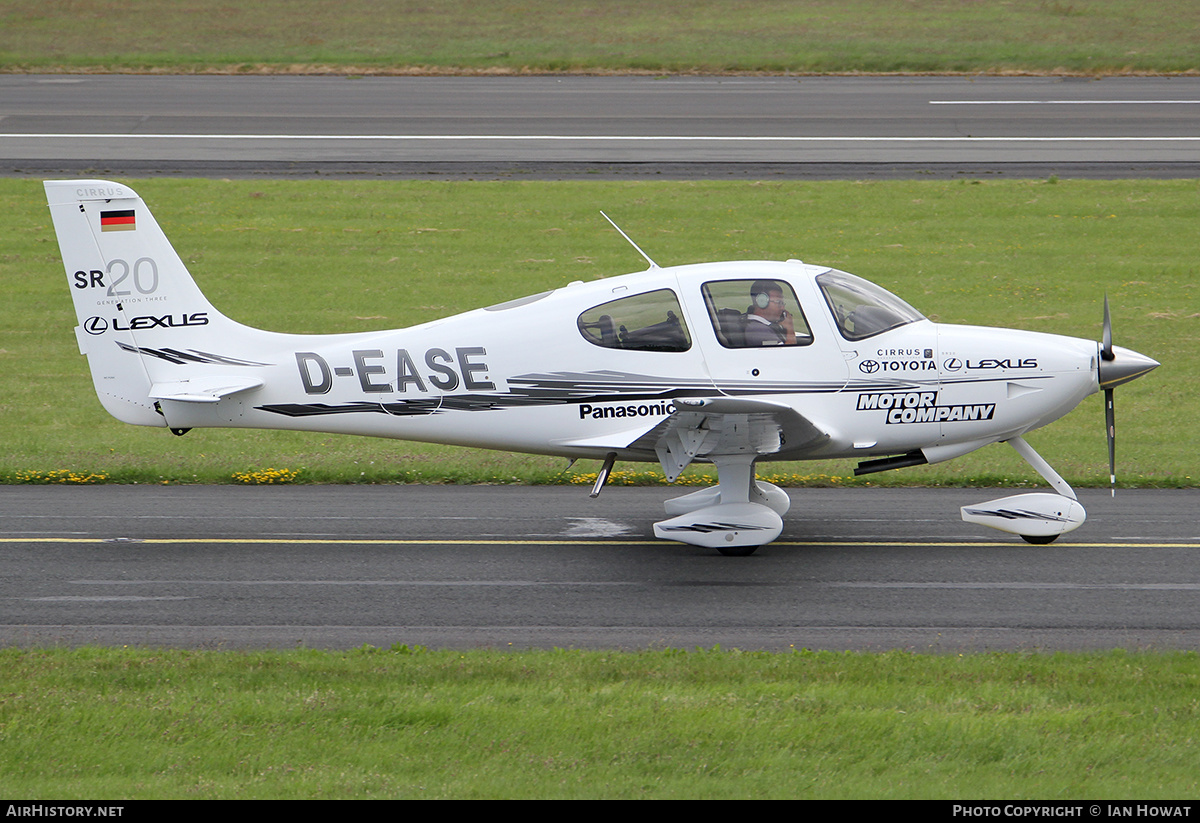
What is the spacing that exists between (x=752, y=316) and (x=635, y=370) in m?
1.19

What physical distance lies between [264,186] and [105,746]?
71.8ft

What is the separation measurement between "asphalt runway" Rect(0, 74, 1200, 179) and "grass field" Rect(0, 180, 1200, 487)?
1.33 m

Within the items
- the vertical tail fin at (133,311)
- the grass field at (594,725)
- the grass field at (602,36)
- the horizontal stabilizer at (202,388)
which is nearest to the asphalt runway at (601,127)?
the grass field at (602,36)

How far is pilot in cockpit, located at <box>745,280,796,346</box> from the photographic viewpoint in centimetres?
1113

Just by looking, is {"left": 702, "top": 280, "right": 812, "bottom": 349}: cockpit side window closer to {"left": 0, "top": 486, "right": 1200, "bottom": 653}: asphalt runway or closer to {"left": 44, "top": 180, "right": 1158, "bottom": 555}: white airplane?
{"left": 44, "top": 180, "right": 1158, "bottom": 555}: white airplane

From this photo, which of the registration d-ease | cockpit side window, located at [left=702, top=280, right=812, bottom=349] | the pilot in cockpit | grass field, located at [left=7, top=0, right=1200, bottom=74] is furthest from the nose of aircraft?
grass field, located at [left=7, top=0, right=1200, bottom=74]

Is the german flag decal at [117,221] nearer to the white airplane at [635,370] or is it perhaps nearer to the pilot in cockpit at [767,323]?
the white airplane at [635,370]

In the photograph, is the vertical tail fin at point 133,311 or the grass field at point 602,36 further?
the grass field at point 602,36

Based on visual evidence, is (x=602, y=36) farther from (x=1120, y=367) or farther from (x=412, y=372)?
(x=1120, y=367)

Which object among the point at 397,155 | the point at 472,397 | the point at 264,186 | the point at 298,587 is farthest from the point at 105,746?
the point at 397,155

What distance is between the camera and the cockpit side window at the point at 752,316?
11.1m

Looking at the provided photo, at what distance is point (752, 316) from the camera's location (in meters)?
11.2

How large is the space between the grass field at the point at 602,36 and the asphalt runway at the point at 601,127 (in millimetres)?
1704

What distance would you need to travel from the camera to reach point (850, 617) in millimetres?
9812
